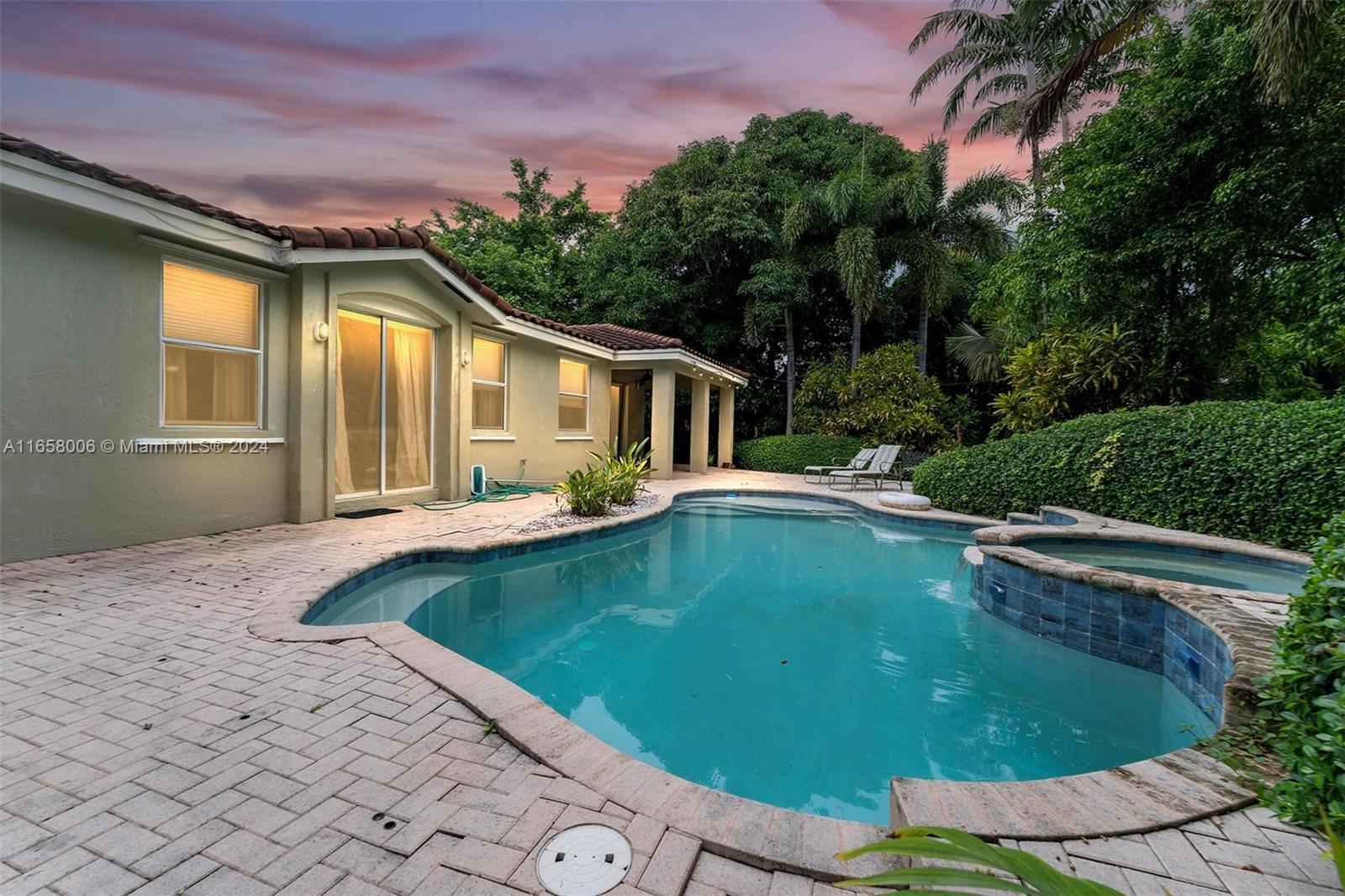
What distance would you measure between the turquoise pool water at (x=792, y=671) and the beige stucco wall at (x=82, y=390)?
268cm

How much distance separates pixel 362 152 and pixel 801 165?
1425cm

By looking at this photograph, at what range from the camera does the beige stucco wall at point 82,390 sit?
489 cm

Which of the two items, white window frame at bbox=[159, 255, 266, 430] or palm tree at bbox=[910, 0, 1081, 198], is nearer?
white window frame at bbox=[159, 255, 266, 430]

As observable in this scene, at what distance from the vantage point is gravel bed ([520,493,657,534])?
24.9ft

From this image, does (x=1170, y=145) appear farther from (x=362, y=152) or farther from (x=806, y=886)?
(x=362, y=152)

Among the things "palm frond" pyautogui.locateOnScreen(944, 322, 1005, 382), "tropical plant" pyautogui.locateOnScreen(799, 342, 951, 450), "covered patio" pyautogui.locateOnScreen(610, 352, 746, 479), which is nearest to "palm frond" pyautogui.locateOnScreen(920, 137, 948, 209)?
"palm frond" pyautogui.locateOnScreen(944, 322, 1005, 382)

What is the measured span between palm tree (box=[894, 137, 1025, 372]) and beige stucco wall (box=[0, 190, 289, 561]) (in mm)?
17954

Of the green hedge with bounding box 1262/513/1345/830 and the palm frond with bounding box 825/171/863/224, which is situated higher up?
the palm frond with bounding box 825/171/863/224

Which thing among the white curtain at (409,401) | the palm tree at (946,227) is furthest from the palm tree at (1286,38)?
the white curtain at (409,401)

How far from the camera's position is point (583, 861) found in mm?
1788

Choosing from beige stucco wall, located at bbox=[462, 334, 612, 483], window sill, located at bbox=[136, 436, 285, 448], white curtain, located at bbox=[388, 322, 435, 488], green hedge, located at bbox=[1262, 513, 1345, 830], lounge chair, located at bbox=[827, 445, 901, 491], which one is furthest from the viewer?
lounge chair, located at bbox=[827, 445, 901, 491]

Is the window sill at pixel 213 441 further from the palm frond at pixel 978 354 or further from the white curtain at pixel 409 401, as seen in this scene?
the palm frond at pixel 978 354

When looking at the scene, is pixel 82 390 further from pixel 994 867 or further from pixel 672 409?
pixel 672 409
